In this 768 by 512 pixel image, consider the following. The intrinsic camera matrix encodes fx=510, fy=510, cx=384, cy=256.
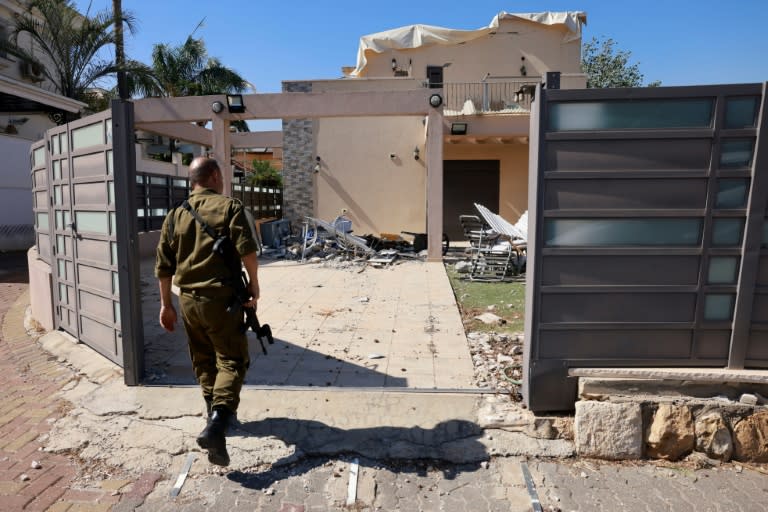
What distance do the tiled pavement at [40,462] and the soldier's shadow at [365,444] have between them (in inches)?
25.4

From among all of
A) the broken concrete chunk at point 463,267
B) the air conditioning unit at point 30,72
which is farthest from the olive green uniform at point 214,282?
the air conditioning unit at point 30,72

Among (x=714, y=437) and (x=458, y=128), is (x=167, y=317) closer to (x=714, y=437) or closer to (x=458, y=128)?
(x=714, y=437)

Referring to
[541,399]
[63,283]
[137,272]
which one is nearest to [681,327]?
[541,399]

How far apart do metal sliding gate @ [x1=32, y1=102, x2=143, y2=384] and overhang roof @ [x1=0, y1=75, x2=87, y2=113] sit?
9633 mm

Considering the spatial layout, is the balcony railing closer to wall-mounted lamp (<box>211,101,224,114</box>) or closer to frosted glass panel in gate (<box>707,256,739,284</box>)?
wall-mounted lamp (<box>211,101,224,114</box>)

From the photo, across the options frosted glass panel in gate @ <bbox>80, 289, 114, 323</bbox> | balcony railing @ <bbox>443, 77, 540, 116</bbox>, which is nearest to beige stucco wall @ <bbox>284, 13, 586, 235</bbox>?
balcony railing @ <bbox>443, 77, 540, 116</bbox>

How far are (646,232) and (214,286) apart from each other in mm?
2664

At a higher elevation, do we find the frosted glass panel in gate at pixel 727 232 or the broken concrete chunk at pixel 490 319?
the frosted glass panel in gate at pixel 727 232

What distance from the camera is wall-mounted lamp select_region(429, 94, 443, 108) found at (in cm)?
1126

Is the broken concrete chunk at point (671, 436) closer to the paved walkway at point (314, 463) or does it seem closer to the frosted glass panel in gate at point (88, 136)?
the paved walkway at point (314, 463)

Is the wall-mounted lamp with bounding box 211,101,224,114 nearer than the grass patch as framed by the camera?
No

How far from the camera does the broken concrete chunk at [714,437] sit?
9.99ft

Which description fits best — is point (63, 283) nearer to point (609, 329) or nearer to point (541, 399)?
point (541, 399)

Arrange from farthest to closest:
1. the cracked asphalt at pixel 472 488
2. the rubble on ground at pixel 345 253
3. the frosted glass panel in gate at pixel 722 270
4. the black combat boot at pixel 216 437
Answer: the rubble on ground at pixel 345 253 < the frosted glass panel in gate at pixel 722 270 < the black combat boot at pixel 216 437 < the cracked asphalt at pixel 472 488
